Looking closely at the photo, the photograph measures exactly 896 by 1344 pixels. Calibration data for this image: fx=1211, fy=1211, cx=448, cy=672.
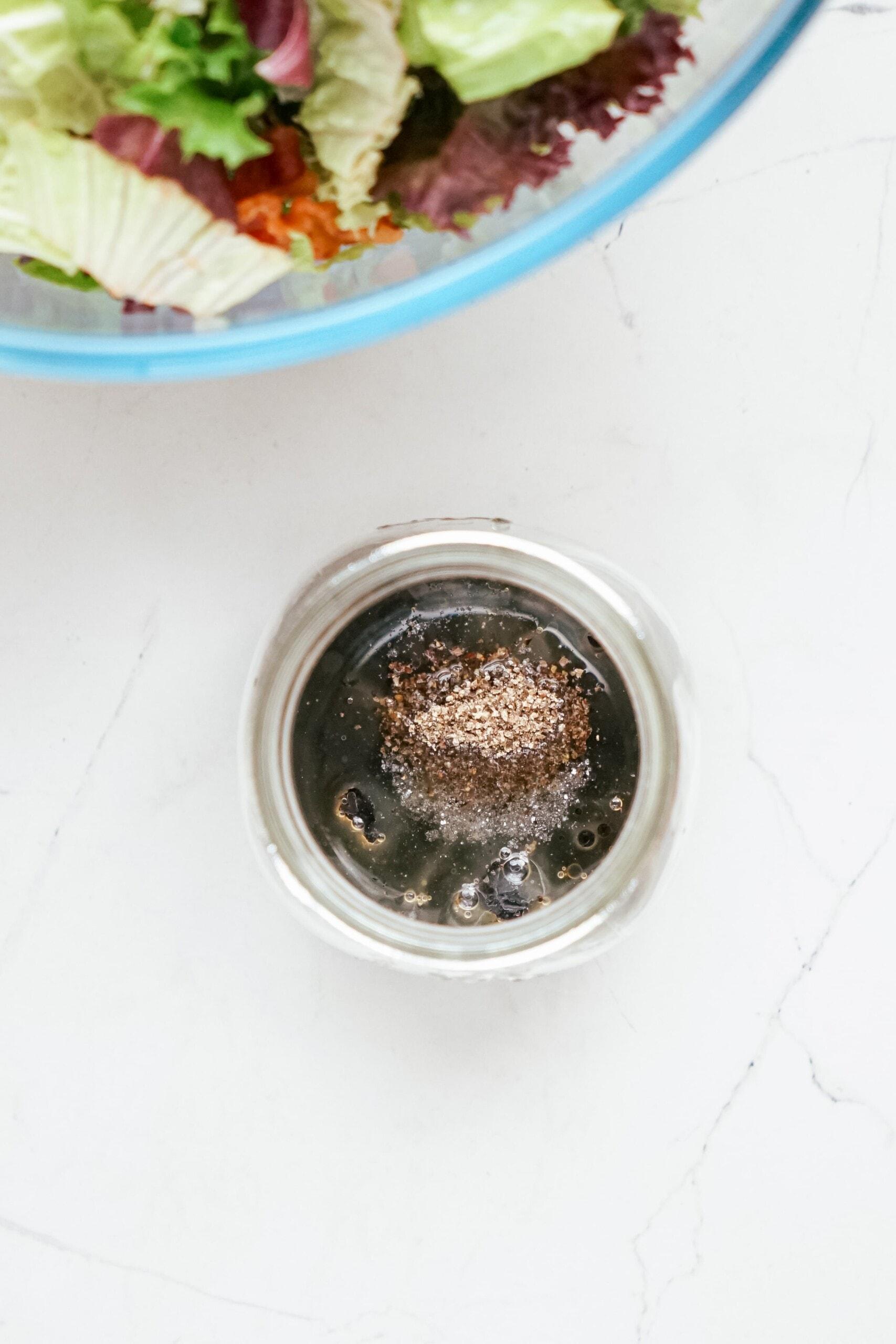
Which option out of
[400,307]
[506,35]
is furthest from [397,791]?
[506,35]

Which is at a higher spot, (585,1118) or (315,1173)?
(585,1118)

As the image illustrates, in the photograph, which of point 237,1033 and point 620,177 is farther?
point 237,1033

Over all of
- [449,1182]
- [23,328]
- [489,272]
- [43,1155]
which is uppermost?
[489,272]

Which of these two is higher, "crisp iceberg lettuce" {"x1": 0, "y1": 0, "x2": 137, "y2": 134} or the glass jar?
"crisp iceberg lettuce" {"x1": 0, "y1": 0, "x2": 137, "y2": 134}

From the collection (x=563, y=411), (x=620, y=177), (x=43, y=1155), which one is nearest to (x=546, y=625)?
(x=563, y=411)

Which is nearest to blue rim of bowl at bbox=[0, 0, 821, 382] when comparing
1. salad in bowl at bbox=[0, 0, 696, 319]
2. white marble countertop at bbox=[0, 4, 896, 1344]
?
salad in bowl at bbox=[0, 0, 696, 319]

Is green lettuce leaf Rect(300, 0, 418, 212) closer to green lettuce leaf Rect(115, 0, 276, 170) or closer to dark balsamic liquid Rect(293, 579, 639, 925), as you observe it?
green lettuce leaf Rect(115, 0, 276, 170)

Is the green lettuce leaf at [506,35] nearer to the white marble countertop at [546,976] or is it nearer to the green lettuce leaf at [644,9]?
the green lettuce leaf at [644,9]

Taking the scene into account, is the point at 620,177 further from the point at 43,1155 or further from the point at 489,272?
the point at 43,1155
